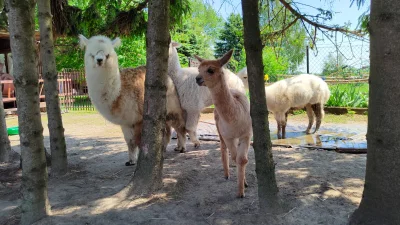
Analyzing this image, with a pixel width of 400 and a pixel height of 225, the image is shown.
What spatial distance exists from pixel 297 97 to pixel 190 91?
389cm

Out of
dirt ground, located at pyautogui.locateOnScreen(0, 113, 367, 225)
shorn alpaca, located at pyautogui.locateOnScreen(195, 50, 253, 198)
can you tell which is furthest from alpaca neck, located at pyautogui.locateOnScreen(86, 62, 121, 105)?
shorn alpaca, located at pyautogui.locateOnScreen(195, 50, 253, 198)

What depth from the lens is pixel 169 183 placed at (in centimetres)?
414

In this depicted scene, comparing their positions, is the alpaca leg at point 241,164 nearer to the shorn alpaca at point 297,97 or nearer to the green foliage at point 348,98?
the shorn alpaca at point 297,97

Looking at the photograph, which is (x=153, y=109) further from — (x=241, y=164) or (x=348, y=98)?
(x=348, y=98)

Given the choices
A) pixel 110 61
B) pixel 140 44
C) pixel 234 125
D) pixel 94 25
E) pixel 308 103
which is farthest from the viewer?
pixel 140 44

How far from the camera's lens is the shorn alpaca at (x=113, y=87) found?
4.74m

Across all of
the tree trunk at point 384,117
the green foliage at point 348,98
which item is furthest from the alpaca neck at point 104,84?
the green foliage at point 348,98

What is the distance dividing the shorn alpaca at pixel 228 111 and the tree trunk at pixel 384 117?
4.60ft

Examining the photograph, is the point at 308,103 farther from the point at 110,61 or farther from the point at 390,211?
the point at 390,211

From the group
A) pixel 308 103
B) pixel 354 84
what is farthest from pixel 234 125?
pixel 354 84

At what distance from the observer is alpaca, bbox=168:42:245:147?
6.11 meters

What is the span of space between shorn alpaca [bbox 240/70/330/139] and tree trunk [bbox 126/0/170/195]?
508 cm

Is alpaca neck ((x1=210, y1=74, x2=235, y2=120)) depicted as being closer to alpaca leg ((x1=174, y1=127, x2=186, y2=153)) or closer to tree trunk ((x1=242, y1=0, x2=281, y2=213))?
tree trunk ((x1=242, y1=0, x2=281, y2=213))

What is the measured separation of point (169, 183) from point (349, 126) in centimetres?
686
